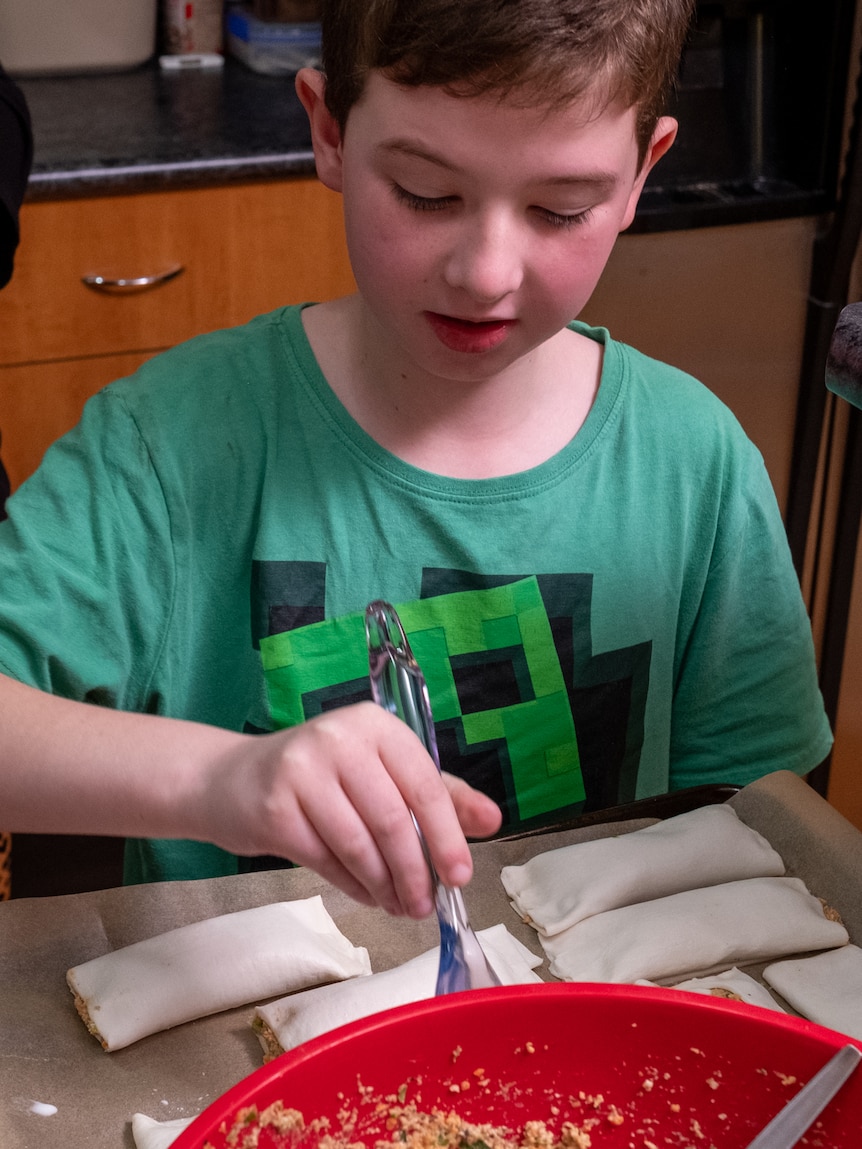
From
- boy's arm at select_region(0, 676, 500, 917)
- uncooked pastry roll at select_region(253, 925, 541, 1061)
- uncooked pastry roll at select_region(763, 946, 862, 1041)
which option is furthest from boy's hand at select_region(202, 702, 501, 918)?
uncooked pastry roll at select_region(763, 946, 862, 1041)

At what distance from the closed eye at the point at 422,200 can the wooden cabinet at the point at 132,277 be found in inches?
46.5

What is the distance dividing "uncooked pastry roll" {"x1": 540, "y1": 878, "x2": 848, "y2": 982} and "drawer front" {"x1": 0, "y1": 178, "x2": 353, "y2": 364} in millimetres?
1382

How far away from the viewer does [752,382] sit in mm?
2037

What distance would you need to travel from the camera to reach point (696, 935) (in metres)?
0.76

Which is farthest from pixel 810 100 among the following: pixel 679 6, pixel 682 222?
pixel 679 6

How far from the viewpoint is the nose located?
733 mm

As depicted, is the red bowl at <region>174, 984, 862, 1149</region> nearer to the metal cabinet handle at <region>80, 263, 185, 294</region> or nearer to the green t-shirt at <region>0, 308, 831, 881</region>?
the green t-shirt at <region>0, 308, 831, 881</region>

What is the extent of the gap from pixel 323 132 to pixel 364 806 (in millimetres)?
486

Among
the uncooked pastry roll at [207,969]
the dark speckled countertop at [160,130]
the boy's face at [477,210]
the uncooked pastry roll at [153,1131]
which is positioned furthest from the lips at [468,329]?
the dark speckled countertop at [160,130]

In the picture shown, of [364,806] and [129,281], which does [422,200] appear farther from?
[129,281]

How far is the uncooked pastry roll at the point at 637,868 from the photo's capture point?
0.79m

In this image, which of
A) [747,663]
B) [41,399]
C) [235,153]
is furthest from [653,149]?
[41,399]

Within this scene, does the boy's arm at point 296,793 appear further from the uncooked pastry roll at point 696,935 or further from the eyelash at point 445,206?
the eyelash at point 445,206

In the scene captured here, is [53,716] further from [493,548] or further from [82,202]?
[82,202]
